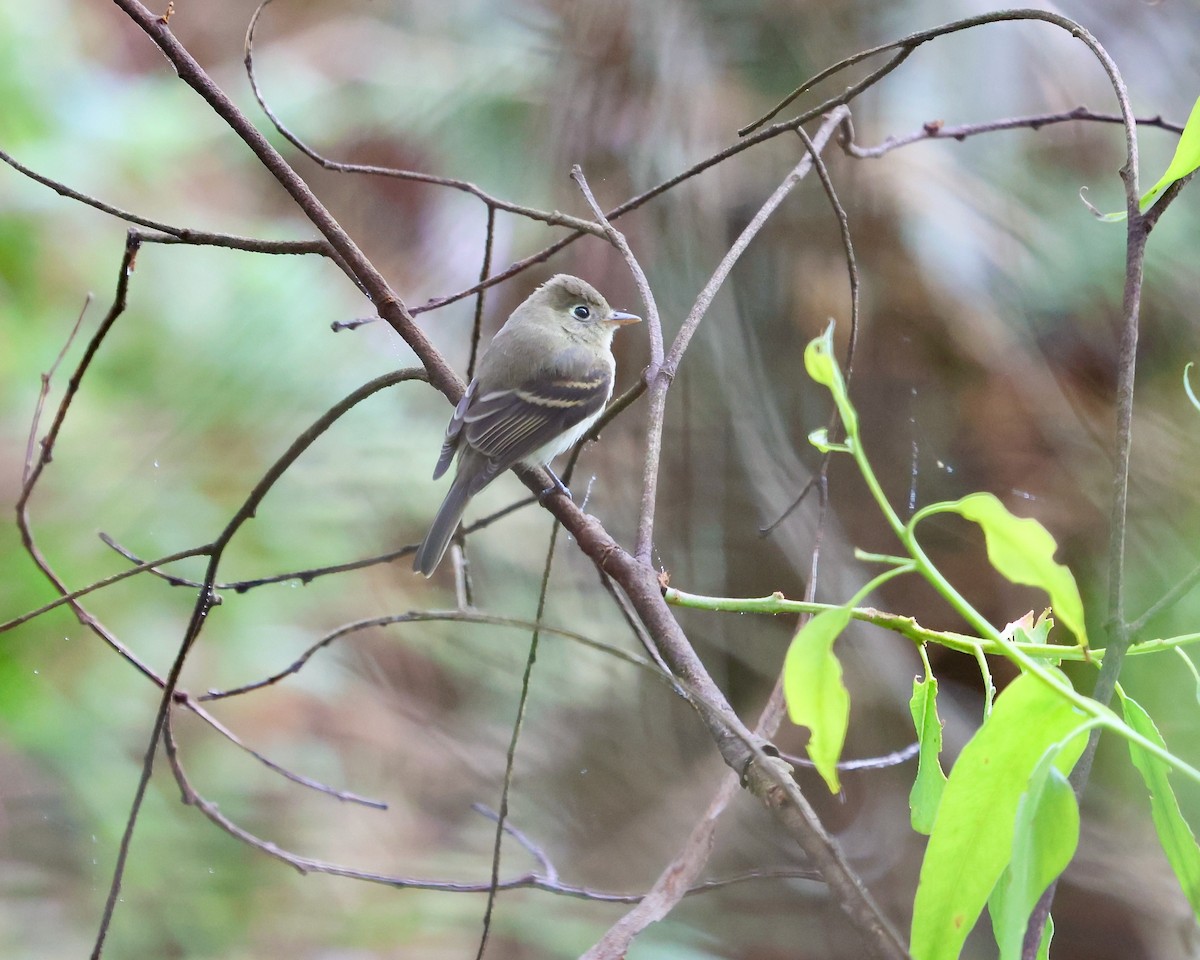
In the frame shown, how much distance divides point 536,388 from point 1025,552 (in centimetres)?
129

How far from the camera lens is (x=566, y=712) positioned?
2.24 metres

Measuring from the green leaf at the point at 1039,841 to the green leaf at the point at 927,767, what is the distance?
0.18m

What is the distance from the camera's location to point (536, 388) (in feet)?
5.46

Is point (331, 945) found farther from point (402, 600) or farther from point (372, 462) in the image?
point (372, 462)

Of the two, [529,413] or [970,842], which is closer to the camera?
[970,842]

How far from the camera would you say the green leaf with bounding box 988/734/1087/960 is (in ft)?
1.28

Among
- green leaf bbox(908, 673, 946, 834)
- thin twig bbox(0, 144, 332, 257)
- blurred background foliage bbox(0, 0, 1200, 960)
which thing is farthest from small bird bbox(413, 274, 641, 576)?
green leaf bbox(908, 673, 946, 834)

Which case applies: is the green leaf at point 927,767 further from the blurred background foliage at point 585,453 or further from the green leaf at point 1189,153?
the blurred background foliage at point 585,453

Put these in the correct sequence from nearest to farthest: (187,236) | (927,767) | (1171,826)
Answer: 1. (1171,826)
2. (927,767)
3. (187,236)

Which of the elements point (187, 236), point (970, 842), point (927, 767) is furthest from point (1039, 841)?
point (187, 236)

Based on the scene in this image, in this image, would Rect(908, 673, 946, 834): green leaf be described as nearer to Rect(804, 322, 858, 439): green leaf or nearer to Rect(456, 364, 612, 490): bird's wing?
Rect(804, 322, 858, 439): green leaf

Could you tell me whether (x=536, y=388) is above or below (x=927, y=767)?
above

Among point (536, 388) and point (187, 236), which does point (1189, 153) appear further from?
point (536, 388)

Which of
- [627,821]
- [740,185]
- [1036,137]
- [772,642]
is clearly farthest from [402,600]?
[1036,137]
